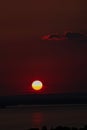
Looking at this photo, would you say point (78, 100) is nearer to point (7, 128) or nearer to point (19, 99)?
point (19, 99)

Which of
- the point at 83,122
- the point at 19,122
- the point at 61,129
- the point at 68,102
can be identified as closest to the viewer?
the point at 61,129

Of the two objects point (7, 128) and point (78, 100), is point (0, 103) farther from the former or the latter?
point (7, 128)

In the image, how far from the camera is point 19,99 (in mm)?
128875

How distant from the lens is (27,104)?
120875mm

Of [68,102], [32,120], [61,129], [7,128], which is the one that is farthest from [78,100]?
[61,129]

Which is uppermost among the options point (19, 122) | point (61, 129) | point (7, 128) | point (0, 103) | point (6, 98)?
point (6, 98)

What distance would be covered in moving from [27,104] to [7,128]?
7022cm

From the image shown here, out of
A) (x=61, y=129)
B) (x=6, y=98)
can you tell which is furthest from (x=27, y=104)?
(x=61, y=129)

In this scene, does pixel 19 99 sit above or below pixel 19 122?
above

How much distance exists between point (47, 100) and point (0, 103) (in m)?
19.7

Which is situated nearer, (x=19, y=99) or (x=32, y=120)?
(x=32, y=120)

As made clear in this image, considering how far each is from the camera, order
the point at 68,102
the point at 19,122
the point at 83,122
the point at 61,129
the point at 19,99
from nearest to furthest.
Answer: the point at 61,129
the point at 83,122
the point at 19,122
the point at 68,102
the point at 19,99

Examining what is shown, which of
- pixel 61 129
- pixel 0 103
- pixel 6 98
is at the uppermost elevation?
pixel 6 98

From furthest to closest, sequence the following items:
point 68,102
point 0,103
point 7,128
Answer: point 68,102 < point 0,103 < point 7,128
